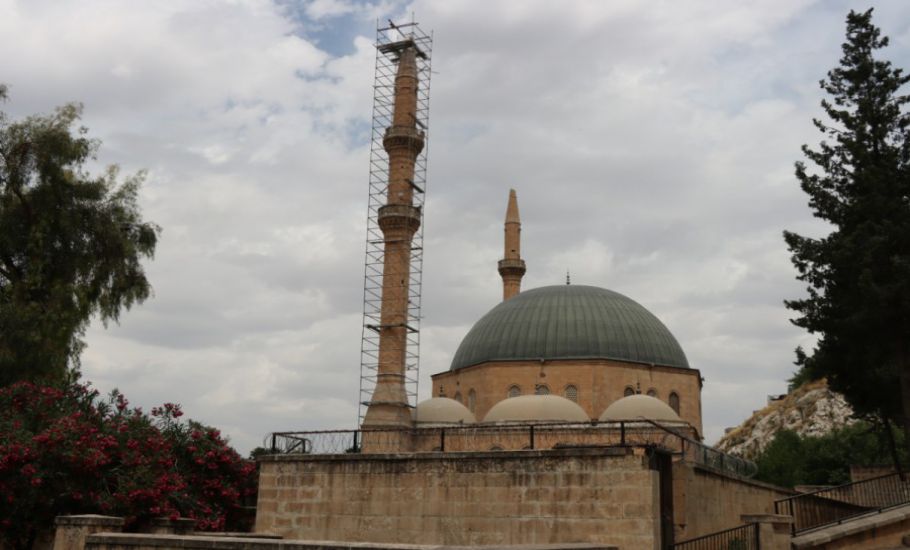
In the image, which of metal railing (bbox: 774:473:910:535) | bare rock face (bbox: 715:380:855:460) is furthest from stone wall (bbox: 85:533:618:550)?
bare rock face (bbox: 715:380:855:460)

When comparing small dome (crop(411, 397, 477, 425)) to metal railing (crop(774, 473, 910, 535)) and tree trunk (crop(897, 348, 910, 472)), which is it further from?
tree trunk (crop(897, 348, 910, 472))

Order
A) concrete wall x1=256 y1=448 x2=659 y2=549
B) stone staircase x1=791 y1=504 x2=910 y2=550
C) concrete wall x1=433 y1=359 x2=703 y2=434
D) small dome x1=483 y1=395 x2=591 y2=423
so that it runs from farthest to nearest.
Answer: concrete wall x1=433 y1=359 x2=703 y2=434
small dome x1=483 y1=395 x2=591 y2=423
stone staircase x1=791 y1=504 x2=910 y2=550
concrete wall x1=256 y1=448 x2=659 y2=549

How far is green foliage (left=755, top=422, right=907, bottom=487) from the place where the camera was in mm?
32531

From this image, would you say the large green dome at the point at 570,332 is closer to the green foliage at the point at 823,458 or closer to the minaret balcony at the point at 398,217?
the green foliage at the point at 823,458

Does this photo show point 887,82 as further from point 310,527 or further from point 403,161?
point 403,161

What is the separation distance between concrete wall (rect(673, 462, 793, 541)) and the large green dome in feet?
55.5

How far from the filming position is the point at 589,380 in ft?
118

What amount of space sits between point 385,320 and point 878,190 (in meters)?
17.8

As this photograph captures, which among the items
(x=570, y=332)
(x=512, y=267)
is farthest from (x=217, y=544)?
(x=512, y=267)

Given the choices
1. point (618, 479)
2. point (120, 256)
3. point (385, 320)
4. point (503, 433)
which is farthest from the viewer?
point (385, 320)

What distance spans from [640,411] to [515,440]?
13.1ft

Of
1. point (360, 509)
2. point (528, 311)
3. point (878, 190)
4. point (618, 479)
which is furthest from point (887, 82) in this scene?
point (528, 311)

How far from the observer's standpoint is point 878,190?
19359 millimetres

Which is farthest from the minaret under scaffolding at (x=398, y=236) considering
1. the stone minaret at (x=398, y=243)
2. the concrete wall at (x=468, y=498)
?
the concrete wall at (x=468, y=498)
